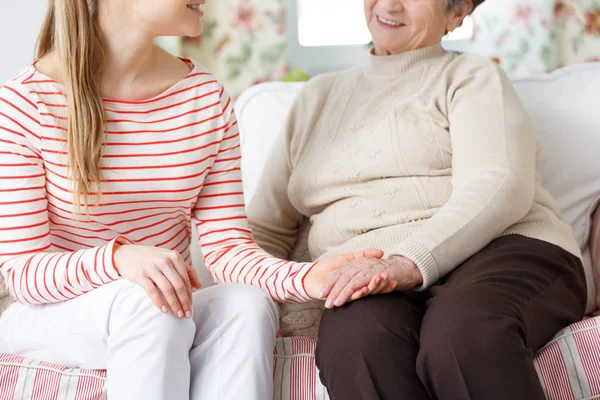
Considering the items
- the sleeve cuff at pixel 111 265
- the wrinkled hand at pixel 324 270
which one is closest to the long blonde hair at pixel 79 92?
the sleeve cuff at pixel 111 265

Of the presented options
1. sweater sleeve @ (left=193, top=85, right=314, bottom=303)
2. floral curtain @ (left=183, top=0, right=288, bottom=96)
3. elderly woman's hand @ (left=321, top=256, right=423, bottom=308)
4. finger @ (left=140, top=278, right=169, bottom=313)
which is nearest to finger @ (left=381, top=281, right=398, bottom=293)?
elderly woman's hand @ (left=321, top=256, right=423, bottom=308)

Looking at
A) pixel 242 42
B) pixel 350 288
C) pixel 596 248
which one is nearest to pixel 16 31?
pixel 242 42

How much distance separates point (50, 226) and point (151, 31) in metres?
0.38

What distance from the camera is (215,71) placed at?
2.68m

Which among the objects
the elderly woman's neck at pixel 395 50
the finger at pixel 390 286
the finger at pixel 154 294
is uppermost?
the elderly woman's neck at pixel 395 50

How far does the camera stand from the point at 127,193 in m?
1.32

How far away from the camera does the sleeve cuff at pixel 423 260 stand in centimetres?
128

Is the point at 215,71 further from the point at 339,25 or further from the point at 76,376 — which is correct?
the point at 76,376

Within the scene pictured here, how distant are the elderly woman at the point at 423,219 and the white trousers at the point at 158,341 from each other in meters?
0.12

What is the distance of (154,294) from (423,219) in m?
0.58

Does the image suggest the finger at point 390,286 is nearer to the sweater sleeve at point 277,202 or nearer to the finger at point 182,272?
the finger at point 182,272

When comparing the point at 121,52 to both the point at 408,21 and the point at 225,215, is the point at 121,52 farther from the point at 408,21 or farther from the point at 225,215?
the point at 408,21

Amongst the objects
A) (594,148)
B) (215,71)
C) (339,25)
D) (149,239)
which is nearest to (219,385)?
(149,239)

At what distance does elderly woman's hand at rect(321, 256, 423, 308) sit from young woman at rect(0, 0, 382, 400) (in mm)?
29
